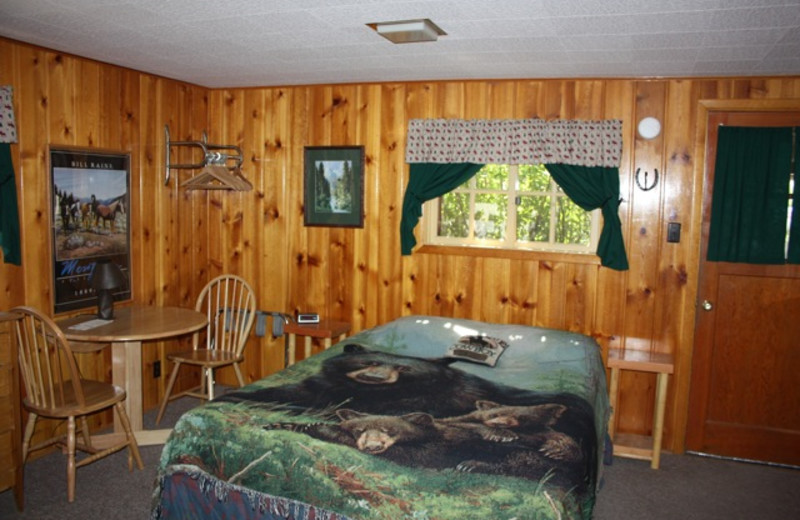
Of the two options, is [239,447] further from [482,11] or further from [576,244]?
[576,244]

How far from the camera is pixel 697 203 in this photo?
12.8ft

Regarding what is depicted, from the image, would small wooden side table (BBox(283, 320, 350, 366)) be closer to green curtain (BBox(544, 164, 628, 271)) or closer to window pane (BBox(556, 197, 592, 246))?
window pane (BBox(556, 197, 592, 246))

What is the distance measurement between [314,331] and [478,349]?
4.25 ft

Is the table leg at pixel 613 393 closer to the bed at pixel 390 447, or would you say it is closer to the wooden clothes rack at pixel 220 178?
the bed at pixel 390 447

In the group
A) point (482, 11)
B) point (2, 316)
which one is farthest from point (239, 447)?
point (482, 11)

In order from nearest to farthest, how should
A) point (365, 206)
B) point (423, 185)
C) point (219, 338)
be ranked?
point (423, 185) → point (365, 206) → point (219, 338)

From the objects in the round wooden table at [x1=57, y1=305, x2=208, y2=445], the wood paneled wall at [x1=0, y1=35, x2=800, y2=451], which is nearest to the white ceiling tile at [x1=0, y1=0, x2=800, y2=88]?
the wood paneled wall at [x1=0, y1=35, x2=800, y2=451]

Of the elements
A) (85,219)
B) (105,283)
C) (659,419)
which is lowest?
(659,419)

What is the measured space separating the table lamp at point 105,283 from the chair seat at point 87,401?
0.42m

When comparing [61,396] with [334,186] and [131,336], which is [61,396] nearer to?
[131,336]

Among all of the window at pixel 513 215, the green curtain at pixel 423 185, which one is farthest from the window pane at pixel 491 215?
the green curtain at pixel 423 185

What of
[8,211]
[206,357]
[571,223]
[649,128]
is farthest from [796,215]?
[8,211]

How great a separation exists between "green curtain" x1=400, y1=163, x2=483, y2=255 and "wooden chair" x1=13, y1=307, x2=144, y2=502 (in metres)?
2.06

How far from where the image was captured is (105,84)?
402cm
